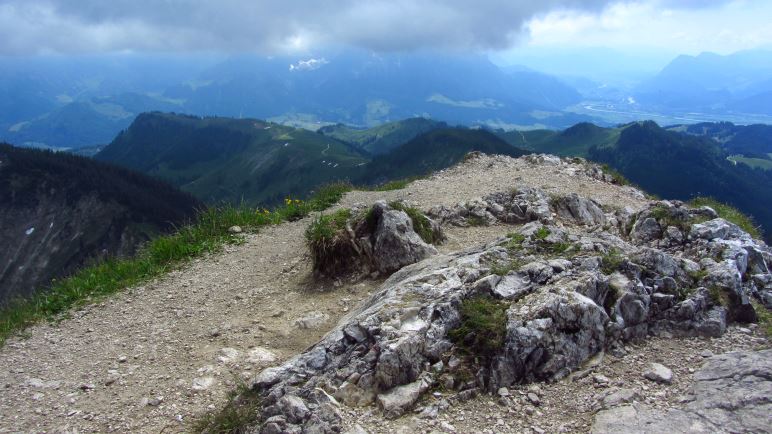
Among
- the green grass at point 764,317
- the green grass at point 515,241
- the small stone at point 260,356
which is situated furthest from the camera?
the green grass at point 515,241

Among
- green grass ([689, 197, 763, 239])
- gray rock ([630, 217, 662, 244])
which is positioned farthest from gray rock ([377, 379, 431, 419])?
green grass ([689, 197, 763, 239])

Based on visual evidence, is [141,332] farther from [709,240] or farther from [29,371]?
[709,240]

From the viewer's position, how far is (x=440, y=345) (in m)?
7.32

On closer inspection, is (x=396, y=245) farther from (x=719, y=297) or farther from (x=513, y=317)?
(x=719, y=297)

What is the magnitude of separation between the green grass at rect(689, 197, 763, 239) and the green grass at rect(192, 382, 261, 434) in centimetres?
1445

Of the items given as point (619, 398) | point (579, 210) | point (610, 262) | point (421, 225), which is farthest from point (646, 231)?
point (619, 398)

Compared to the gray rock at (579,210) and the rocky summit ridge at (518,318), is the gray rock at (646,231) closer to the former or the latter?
the rocky summit ridge at (518,318)

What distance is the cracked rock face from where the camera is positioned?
22.5 ft

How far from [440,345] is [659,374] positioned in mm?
3104

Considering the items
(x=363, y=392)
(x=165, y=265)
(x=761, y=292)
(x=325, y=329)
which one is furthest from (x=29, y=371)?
(x=761, y=292)

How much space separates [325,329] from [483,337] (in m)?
3.77

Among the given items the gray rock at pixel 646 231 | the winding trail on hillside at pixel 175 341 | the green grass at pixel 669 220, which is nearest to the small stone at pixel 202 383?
the winding trail on hillside at pixel 175 341

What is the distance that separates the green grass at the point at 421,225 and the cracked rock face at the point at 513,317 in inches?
115

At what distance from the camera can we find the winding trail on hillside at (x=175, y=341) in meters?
7.62
